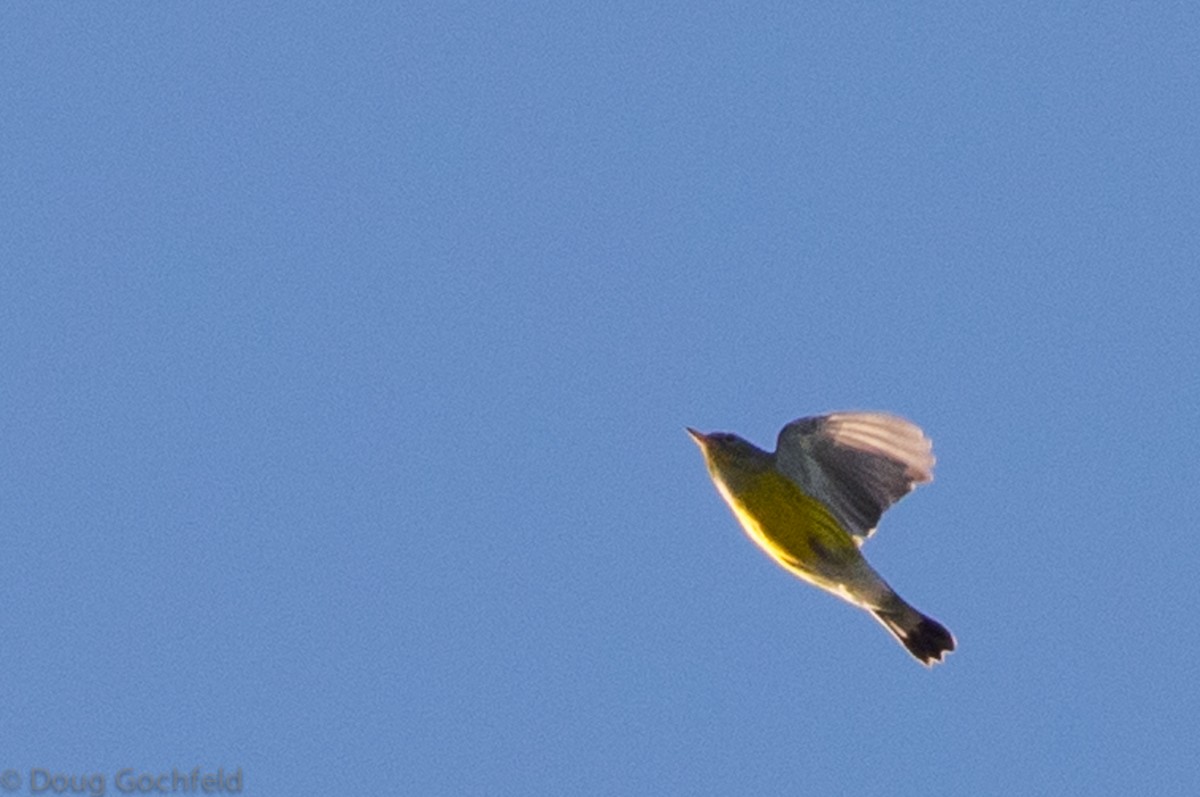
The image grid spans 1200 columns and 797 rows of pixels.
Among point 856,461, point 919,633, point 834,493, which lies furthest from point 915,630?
point 856,461

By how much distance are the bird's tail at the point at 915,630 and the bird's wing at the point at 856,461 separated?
1.36 feet

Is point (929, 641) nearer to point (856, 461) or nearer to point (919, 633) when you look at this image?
point (919, 633)

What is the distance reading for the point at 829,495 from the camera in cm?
1169

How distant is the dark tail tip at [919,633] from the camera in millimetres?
11641

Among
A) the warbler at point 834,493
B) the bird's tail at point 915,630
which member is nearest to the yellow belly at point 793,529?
the warbler at point 834,493

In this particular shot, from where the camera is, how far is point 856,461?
Answer: 463 inches

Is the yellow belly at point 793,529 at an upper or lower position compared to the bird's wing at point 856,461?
lower

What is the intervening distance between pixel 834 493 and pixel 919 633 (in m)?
0.88

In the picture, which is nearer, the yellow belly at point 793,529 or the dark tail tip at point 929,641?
the yellow belly at point 793,529

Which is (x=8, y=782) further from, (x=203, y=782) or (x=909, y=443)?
(x=909, y=443)

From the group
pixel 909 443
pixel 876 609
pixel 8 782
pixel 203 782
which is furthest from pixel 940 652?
pixel 8 782

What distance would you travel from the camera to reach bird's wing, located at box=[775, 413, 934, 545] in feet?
38.2

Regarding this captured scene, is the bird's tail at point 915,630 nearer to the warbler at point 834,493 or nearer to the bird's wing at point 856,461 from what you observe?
the warbler at point 834,493

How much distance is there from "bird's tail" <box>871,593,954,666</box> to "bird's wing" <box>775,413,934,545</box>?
1.36 ft
